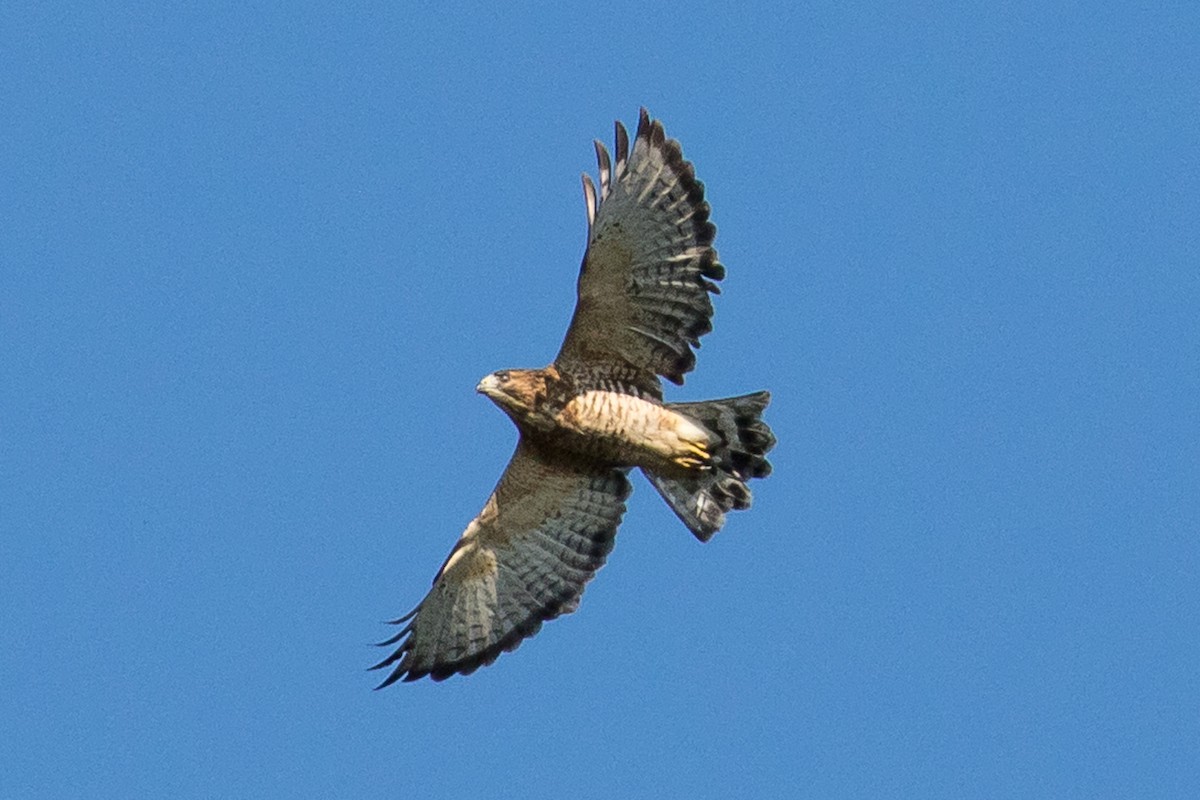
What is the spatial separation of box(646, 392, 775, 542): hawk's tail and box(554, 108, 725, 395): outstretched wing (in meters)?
0.38

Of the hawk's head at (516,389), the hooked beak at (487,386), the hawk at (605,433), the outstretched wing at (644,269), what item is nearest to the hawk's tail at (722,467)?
the hawk at (605,433)

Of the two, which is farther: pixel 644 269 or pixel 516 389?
pixel 644 269

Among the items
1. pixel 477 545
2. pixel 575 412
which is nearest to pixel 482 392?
pixel 575 412

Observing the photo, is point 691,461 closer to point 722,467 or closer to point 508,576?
point 722,467

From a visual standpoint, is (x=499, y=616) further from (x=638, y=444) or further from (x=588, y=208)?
(x=588, y=208)

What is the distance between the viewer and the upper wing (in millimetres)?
14508

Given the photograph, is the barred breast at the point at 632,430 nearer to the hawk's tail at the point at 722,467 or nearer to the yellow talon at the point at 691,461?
the yellow talon at the point at 691,461

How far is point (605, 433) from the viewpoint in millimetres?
13703

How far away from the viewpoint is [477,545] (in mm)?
14625

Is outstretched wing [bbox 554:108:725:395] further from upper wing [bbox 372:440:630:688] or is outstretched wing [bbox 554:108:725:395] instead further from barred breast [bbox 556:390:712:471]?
upper wing [bbox 372:440:630:688]

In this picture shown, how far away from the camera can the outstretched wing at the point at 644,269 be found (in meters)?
13.4

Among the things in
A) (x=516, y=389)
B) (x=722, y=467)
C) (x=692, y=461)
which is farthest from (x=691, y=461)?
(x=516, y=389)

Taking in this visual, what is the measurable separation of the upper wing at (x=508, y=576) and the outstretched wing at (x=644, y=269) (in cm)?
103

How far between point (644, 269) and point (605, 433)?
3.54 ft
